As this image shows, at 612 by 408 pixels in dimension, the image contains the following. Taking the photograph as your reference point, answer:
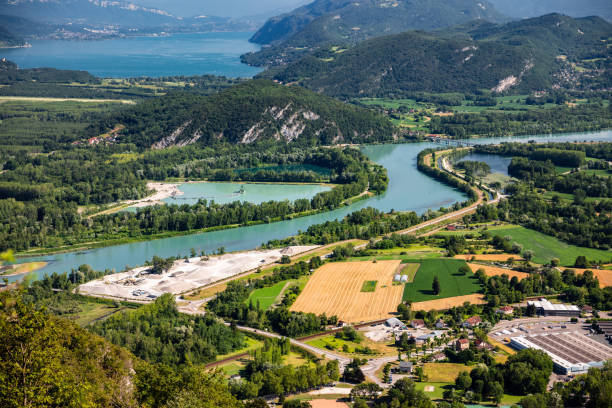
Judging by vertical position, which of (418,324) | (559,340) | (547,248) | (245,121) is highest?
(245,121)

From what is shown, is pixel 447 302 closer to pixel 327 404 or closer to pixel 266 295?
pixel 266 295

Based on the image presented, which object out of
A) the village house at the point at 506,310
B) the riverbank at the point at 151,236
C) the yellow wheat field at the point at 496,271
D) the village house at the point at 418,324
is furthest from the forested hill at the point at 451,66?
the village house at the point at 418,324

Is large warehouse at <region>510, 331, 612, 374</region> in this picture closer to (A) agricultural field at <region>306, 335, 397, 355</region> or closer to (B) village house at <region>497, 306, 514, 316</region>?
(B) village house at <region>497, 306, 514, 316</region>

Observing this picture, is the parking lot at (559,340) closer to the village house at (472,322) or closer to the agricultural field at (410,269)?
the village house at (472,322)

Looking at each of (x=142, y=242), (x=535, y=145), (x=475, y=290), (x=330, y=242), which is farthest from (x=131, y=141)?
(x=475, y=290)

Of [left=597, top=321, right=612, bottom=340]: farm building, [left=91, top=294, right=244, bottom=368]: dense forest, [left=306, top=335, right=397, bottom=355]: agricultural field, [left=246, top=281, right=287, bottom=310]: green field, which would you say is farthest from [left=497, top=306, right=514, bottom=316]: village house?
[left=91, top=294, right=244, bottom=368]: dense forest

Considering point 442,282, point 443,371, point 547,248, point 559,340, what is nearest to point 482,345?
point 443,371
